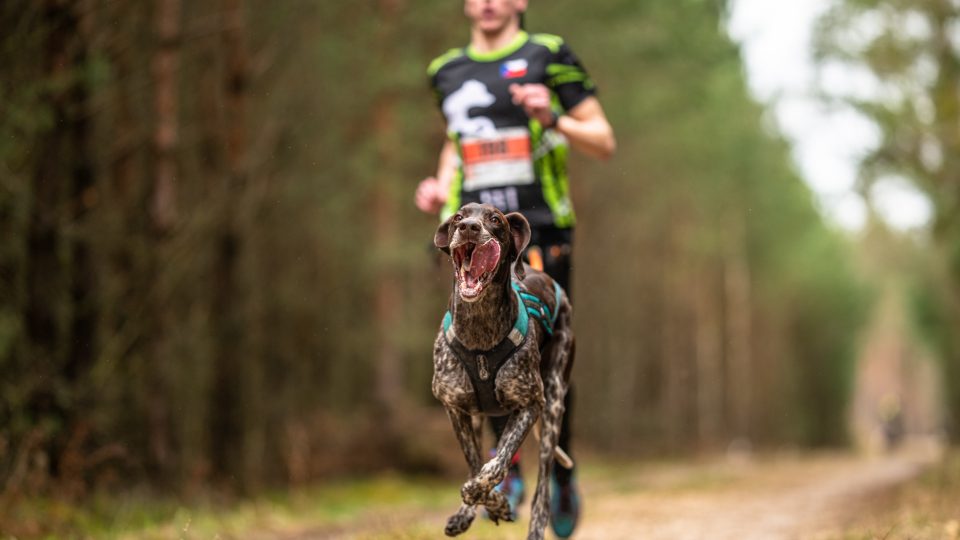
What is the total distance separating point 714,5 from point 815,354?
40264mm

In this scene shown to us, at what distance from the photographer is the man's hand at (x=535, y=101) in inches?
167

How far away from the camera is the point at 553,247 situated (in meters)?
4.97

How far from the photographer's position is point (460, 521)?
3.72m

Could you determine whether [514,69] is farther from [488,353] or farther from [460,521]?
[460,521]

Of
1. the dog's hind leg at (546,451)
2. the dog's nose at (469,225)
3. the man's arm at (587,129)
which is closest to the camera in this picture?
the dog's nose at (469,225)

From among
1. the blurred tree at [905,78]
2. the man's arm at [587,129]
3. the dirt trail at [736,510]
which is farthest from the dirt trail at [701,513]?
the blurred tree at [905,78]

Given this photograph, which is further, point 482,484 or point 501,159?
point 501,159

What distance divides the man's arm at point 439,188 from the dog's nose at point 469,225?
1403 mm

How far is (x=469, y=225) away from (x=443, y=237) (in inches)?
10.1

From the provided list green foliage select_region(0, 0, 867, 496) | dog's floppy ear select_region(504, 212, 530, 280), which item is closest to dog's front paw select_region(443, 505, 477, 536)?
dog's floppy ear select_region(504, 212, 530, 280)

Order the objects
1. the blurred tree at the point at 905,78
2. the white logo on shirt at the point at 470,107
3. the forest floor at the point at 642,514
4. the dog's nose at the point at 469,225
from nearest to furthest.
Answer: the dog's nose at the point at 469,225 < the white logo on shirt at the point at 470,107 < the forest floor at the point at 642,514 < the blurred tree at the point at 905,78

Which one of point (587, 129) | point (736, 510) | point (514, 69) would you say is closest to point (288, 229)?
point (736, 510)

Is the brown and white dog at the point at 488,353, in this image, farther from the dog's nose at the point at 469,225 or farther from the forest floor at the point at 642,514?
the forest floor at the point at 642,514

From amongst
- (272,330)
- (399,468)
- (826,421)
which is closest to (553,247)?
(399,468)
